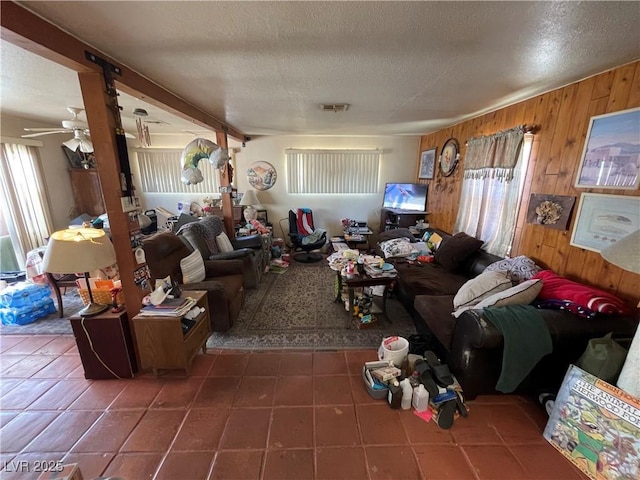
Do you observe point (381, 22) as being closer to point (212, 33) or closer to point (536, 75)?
point (212, 33)

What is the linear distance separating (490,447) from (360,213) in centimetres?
431

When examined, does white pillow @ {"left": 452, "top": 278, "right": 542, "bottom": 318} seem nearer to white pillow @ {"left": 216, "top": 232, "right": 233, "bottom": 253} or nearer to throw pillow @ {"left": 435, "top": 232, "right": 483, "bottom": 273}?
throw pillow @ {"left": 435, "top": 232, "right": 483, "bottom": 273}

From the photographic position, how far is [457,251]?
2.93 meters

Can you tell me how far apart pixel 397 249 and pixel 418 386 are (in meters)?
2.02

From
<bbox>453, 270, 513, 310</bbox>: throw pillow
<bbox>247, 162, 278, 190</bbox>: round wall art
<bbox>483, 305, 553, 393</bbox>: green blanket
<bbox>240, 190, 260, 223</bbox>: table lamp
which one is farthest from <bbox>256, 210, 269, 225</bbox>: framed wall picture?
<bbox>483, 305, 553, 393</bbox>: green blanket

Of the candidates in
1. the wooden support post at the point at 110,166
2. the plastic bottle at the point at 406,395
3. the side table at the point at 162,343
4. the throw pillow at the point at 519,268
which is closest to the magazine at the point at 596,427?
the plastic bottle at the point at 406,395

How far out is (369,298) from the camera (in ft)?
8.64

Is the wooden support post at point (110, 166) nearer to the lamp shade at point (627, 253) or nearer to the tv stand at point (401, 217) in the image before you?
the lamp shade at point (627, 253)

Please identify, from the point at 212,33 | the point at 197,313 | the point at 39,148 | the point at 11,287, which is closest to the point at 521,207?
the point at 212,33

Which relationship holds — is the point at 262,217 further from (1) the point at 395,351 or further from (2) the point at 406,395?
(2) the point at 406,395

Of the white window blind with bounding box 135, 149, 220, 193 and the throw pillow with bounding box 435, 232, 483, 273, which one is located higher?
the white window blind with bounding box 135, 149, 220, 193

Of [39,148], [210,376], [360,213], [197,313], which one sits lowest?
[210,376]

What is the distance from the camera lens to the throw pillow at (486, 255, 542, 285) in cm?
213

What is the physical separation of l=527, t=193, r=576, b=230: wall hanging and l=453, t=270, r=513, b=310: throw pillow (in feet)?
2.27
